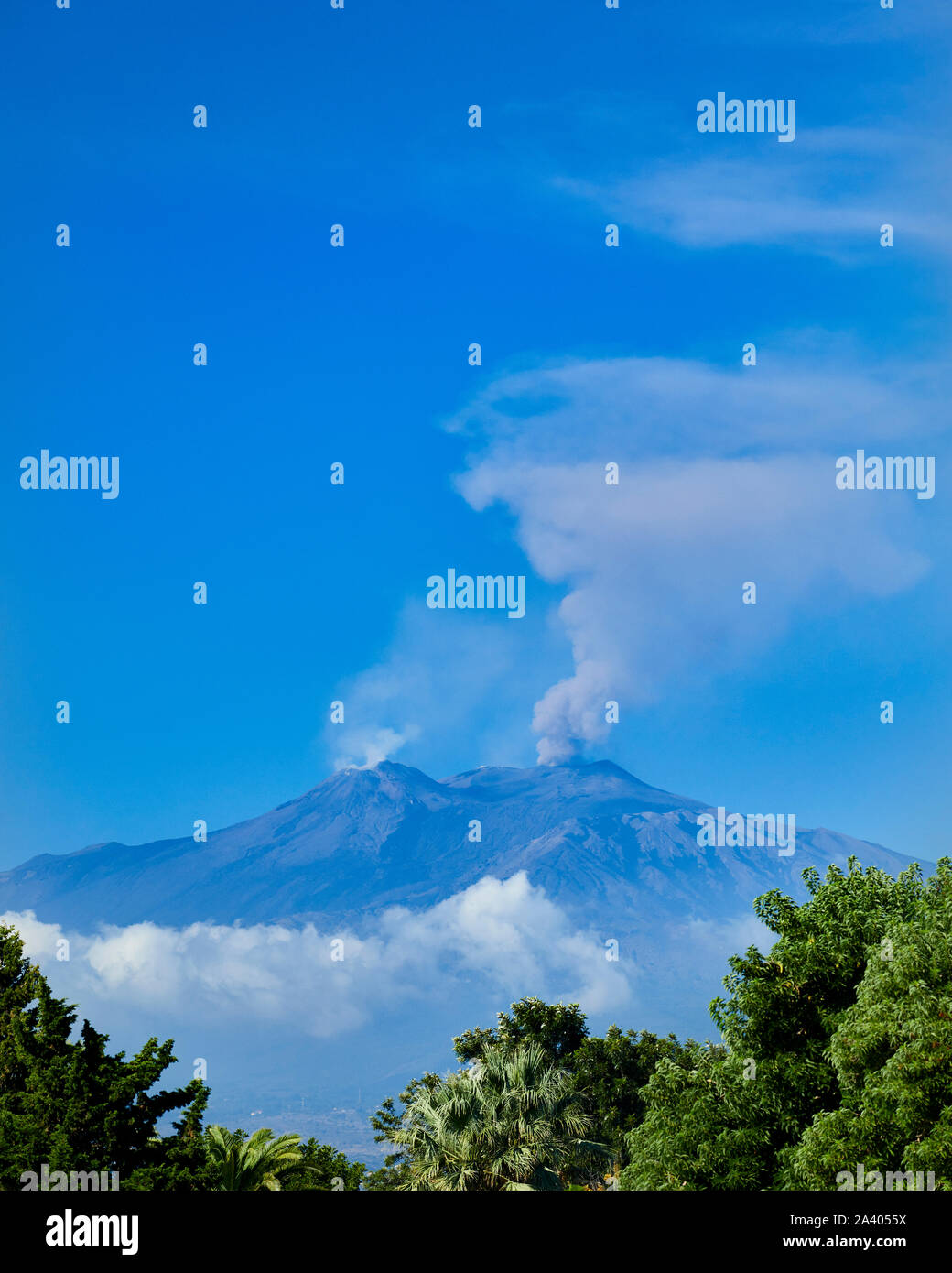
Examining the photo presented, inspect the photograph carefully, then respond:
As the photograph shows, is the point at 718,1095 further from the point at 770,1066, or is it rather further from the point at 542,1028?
the point at 542,1028

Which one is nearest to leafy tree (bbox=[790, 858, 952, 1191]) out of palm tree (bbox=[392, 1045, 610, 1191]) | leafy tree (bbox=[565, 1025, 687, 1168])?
palm tree (bbox=[392, 1045, 610, 1191])

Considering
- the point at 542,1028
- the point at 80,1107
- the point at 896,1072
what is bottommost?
the point at 542,1028

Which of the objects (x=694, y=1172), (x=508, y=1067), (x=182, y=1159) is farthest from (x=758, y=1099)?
(x=182, y=1159)

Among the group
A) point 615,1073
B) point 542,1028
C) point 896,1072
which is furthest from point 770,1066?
point 542,1028

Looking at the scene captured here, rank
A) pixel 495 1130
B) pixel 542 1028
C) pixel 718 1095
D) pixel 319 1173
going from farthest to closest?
pixel 542 1028
pixel 319 1173
pixel 495 1130
pixel 718 1095

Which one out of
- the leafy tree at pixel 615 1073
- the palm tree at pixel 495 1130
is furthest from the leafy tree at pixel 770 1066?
the leafy tree at pixel 615 1073
